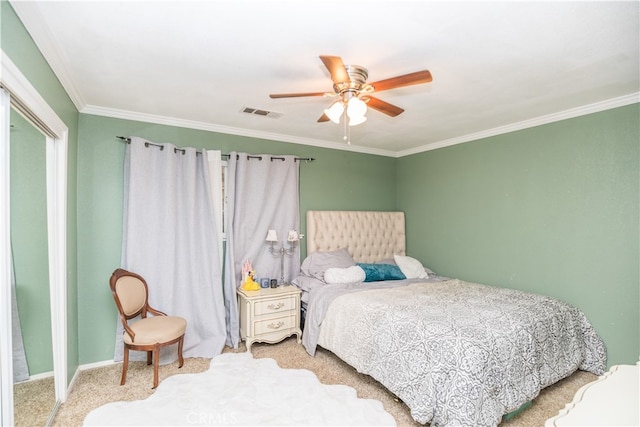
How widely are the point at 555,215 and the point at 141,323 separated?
13.3 feet

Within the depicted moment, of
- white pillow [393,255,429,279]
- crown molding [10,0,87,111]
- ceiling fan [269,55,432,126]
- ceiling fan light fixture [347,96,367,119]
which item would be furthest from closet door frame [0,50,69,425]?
white pillow [393,255,429,279]

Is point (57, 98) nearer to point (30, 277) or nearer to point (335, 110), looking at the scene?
point (30, 277)

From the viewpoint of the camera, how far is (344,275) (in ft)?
12.2

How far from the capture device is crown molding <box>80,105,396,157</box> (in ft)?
10.4

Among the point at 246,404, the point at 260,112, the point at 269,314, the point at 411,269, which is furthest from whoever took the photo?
the point at 411,269

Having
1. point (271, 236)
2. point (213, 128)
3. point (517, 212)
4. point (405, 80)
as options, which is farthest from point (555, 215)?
point (213, 128)

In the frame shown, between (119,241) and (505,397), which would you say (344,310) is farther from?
(119,241)

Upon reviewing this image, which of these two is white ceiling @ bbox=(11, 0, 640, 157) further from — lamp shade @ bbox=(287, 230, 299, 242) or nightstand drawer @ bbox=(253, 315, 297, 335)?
nightstand drawer @ bbox=(253, 315, 297, 335)

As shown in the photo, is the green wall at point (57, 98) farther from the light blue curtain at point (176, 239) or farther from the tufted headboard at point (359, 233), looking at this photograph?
the tufted headboard at point (359, 233)

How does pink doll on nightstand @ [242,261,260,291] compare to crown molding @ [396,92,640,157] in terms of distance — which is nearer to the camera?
crown molding @ [396,92,640,157]

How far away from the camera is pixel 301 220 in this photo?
14.1ft

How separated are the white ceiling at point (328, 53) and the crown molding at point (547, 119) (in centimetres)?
1

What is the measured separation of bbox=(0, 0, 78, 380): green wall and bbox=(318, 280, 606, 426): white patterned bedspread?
224 centimetres

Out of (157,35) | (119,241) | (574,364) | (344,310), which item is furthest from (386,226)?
(157,35)
